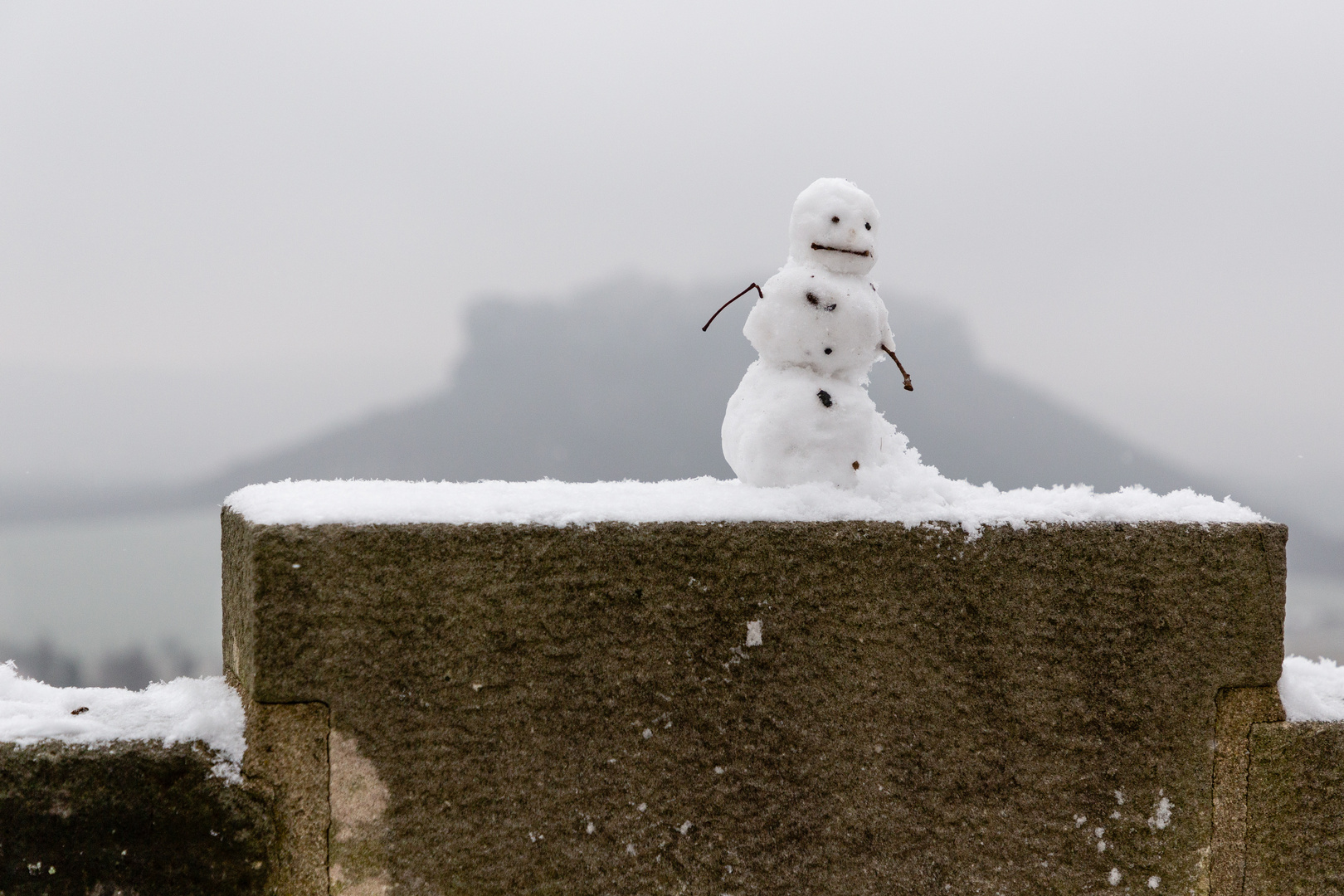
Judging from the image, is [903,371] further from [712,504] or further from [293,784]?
[293,784]

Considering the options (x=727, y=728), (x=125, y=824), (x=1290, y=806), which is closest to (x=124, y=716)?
(x=125, y=824)

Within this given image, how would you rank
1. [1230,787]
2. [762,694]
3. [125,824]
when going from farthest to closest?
1. [1230,787]
2. [762,694]
3. [125,824]

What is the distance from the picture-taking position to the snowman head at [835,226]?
1.56 m

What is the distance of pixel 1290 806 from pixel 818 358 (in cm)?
112

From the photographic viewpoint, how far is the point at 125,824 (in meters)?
1.23

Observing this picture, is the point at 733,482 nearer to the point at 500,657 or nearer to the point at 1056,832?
the point at 500,657

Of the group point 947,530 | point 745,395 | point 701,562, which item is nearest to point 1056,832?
point 947,530

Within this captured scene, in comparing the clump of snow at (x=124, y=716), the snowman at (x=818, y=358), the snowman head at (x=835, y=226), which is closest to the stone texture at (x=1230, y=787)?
the snowman at (x=818, y=358)

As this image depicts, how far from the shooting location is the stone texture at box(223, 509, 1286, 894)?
4.15 feet

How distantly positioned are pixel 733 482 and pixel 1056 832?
2.60ft

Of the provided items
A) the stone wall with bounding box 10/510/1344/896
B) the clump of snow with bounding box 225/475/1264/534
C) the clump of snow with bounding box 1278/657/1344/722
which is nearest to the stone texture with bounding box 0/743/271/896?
the stone wall with bounding box 10/510/1344/896

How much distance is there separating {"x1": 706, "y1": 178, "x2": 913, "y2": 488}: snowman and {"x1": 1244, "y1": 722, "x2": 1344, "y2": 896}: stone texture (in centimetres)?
81

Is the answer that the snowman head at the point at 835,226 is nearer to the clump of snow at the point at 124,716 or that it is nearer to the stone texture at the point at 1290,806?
the stone texture at the point at 1290,806

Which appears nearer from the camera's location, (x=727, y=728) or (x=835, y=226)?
(x=727, y=728)
